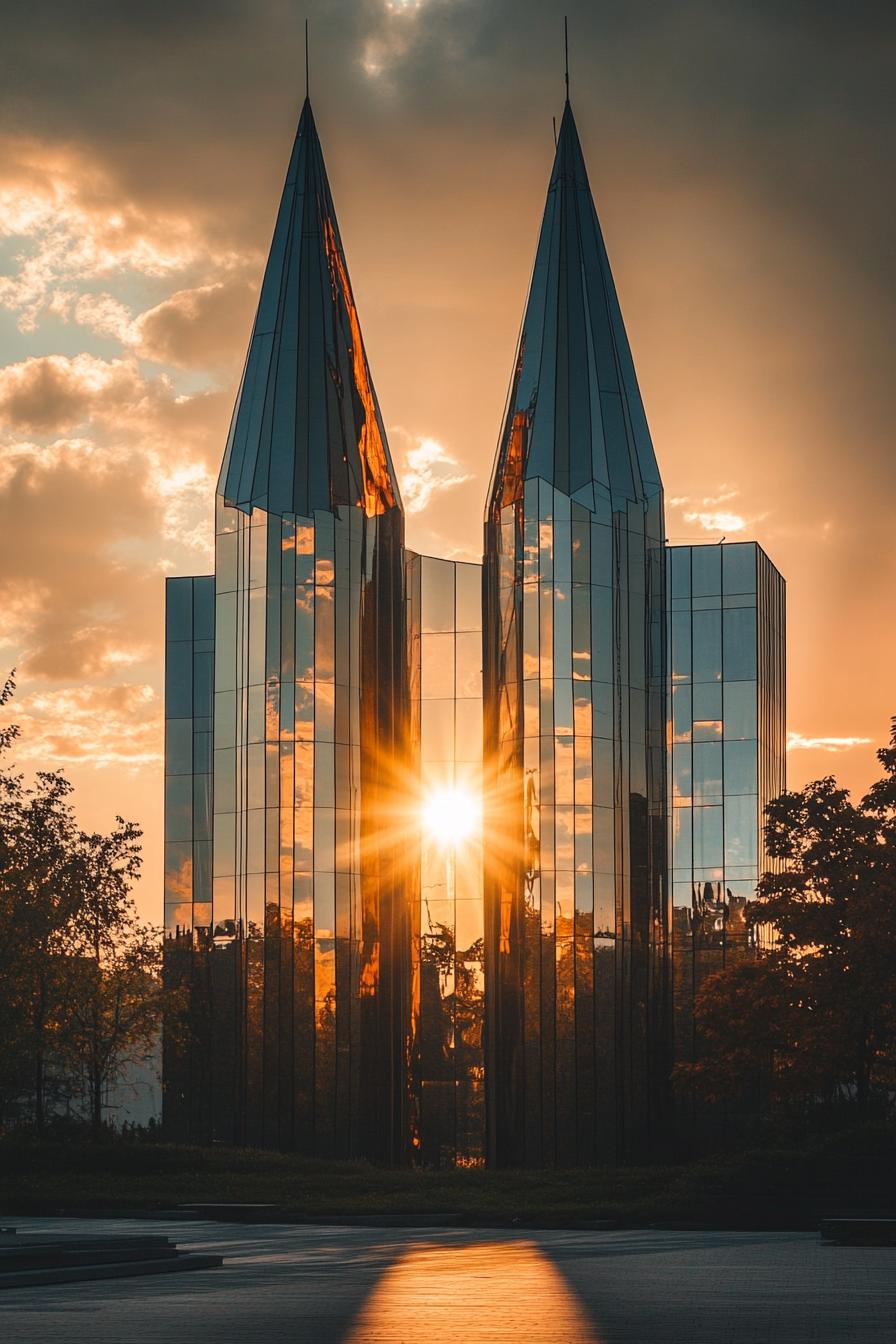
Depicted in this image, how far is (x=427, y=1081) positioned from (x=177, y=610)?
18603 millimetres

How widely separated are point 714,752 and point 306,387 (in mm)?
18384

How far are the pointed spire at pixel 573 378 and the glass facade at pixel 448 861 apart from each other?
3.99 m

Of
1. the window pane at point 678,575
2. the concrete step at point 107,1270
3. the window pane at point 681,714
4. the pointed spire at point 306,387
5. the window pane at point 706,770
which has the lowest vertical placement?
the concrete step at point 107,1270

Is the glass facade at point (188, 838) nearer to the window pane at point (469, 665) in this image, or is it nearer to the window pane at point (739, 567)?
the window pane at point (469, 665)

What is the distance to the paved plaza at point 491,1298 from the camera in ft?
35.8

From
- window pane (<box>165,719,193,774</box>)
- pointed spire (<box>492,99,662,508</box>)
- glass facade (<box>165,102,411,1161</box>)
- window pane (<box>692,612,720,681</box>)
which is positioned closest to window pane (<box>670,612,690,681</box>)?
window pane (<box>692,612,720,681</box>)

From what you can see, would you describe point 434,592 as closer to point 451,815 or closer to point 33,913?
point 451,815

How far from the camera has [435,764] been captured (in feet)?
151

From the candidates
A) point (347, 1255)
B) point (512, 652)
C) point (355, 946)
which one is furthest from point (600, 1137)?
point (347, 1255)

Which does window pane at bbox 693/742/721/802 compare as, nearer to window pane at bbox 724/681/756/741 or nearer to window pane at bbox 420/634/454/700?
window pane at bbox 724/681/756/741

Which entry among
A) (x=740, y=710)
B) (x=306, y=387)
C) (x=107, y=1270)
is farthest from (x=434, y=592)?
(x=107, y=1270)

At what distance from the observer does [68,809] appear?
139ft

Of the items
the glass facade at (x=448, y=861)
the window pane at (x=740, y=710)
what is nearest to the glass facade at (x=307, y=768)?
the glass facade at (x=448, y=861)

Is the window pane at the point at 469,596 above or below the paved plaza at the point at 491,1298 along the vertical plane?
above
